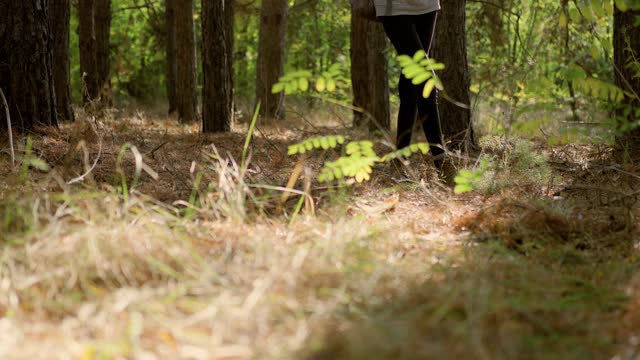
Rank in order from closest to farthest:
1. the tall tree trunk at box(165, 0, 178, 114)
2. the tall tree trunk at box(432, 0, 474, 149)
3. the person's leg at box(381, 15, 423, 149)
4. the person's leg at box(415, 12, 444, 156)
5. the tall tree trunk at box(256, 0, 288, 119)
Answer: the person's leg at box(381, 15, 423, 149)
the person's leg at box(415, 12, 444, 156)
the tall tree trunk at box(432, 0, 474, 149)
the tall tree trunk at box(256, 0, 288, 119)
the tall tree trunk at box(165, 0, 178, 114)

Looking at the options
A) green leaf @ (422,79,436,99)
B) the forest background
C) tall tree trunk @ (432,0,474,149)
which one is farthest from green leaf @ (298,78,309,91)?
tall tree trunk @ (432,0,474,149)

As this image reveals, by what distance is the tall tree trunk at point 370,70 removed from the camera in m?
8.67

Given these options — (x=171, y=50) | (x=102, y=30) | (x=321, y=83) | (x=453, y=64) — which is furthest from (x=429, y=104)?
(x=171, y=50)

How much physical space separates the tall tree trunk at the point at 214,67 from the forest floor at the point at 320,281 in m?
3.88

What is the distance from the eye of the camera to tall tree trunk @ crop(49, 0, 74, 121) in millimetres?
7797

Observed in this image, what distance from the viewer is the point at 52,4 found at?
8.02 meters

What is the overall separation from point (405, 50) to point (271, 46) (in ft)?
23.6

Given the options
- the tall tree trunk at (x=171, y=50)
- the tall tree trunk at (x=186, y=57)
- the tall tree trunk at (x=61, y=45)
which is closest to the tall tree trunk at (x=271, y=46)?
the tall tree trunk at (x=186, y=57)

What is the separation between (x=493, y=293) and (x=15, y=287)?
1.47m

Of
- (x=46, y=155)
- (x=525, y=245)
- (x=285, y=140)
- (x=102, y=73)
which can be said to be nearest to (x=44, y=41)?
(x=46, y=155)

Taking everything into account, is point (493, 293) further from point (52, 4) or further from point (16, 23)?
point (52, 4)

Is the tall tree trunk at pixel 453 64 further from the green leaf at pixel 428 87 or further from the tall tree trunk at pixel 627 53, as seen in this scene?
the green leaf at pixel 428 87

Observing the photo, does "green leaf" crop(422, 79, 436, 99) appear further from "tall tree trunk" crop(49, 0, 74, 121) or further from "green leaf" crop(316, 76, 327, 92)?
"tall tree trunk" crop(49, 0, 74, 121)

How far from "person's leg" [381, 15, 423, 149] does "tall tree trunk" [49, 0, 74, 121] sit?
491 centimetres
